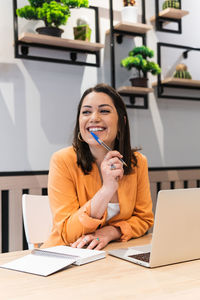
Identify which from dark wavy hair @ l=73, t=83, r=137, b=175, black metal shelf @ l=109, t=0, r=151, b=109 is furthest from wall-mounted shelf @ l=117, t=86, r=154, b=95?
dark wavy hair @ l=73, t=83, r=137, b=175

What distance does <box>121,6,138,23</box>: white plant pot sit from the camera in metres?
2.50

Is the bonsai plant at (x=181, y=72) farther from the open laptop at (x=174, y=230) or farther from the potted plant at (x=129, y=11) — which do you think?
the open laptop at (x=174, y=230)

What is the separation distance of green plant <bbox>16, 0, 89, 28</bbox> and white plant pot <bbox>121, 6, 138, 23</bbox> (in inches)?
15.0

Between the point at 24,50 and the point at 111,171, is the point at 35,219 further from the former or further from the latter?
the point at 24,50

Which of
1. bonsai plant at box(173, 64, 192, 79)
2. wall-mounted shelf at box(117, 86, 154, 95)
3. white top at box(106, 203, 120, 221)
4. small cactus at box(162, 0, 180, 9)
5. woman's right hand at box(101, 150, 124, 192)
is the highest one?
small cactus at box(162, 0, 180, 9)

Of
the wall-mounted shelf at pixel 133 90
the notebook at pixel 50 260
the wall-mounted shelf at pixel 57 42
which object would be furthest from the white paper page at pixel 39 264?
the wall-mounted shelf at pixel 133 90

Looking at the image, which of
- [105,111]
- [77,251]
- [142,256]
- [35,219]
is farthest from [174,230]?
[35,219]

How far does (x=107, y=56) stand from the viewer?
257 cm

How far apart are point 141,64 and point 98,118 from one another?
3.70 ft

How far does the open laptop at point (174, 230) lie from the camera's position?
3.08ft

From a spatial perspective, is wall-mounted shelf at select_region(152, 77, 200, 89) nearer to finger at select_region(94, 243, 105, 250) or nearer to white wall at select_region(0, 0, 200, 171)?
white wall at select_region(0, 0, 200, 171)

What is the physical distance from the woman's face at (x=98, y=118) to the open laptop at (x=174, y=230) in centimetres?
57

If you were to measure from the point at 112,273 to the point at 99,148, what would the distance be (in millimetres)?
695

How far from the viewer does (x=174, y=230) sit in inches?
37.9
